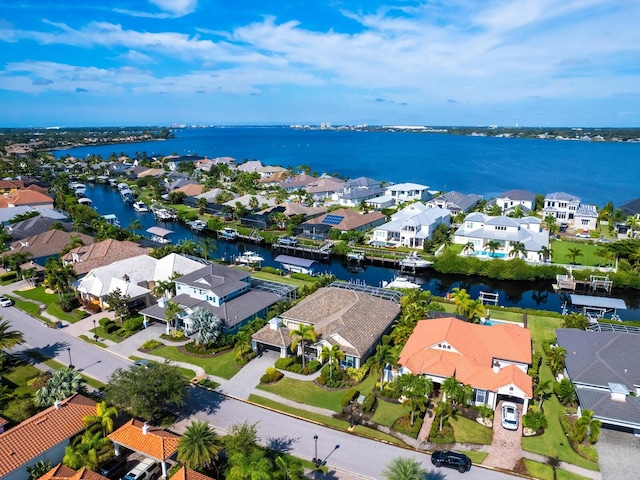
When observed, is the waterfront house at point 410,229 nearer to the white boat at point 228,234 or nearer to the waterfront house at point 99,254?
the white boat at point 228,234

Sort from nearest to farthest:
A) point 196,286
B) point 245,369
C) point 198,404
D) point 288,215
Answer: point 198,404 → point 245,369 → point 196,286 → point 288,215

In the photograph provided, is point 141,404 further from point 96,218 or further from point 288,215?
point 96,218

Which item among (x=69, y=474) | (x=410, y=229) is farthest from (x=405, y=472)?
(x=410, y=229)

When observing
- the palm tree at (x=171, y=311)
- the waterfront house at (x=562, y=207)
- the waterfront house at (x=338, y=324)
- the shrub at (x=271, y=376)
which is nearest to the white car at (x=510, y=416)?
the waterfront house at (x=338, y=324)

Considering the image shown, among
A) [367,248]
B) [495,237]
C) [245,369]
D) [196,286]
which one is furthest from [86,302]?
[495,237]

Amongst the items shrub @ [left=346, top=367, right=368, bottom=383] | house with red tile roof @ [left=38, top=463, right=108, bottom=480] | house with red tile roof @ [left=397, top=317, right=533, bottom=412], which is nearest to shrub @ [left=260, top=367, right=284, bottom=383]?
shrub @ [left=346, top=367, right=368, bottom=383]

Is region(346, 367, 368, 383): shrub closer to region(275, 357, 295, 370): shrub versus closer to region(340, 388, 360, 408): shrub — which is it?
region(340, 388, 360, 408): shrub
